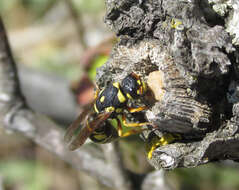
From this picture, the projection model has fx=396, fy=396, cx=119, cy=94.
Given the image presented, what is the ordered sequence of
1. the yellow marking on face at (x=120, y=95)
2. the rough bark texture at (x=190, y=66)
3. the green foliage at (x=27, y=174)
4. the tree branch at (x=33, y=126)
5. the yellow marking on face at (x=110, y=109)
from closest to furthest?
the rough bark texture at (x=190, y=66) → the yellow marking on face at (x=120, y=95) → the yellow marking on face at (x=110, y=109) → the tree branch at (x=33, y=126) → the green foliage at (x=27, y=174)

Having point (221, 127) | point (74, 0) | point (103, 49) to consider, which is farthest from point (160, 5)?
point (74, 0)

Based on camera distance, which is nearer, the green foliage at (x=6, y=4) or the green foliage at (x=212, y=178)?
the green foliage at (x=212, y=178)

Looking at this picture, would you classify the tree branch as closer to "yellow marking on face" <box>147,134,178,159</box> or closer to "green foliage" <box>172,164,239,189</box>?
"yellow marking on face" <box>147,134,178,159</box>

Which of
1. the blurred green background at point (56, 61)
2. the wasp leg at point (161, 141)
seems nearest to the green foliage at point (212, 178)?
the blurred green background at point (56, 61)

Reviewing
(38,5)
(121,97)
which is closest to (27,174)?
(38,5)

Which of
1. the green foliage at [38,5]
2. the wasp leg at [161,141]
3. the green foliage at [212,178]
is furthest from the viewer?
the green foliage at [38,5]

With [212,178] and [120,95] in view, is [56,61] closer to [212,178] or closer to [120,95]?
[212,178]

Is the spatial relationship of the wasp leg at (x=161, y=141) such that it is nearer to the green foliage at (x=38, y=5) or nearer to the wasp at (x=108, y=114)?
the wasp at (x=108, y=114)
